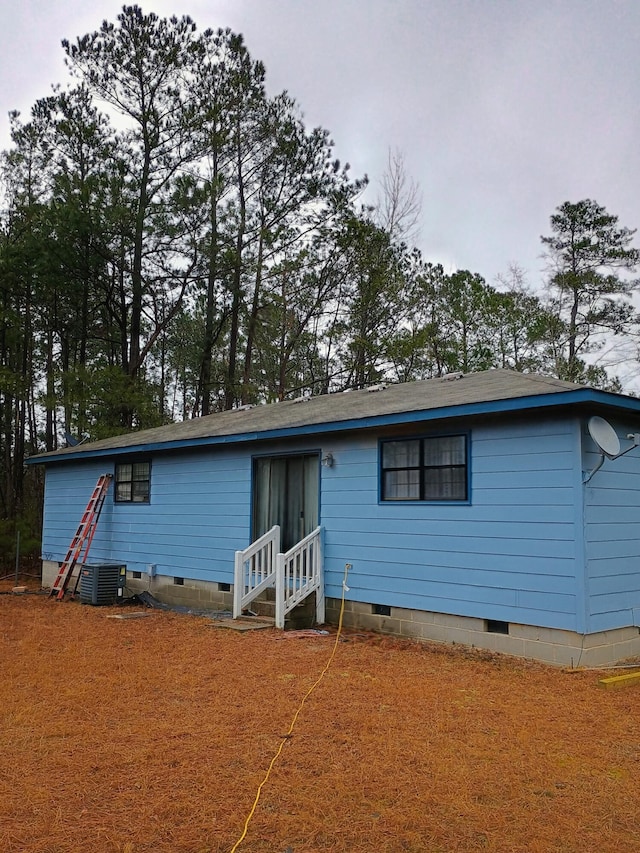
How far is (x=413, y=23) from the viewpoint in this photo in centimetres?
1150

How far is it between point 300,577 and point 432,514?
1.99 m

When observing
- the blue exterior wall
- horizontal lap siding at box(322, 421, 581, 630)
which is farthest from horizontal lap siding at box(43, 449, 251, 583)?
horizontal lap siding at box(322, 421, 581, 630)

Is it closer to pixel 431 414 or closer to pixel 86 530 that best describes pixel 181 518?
pixel 86 530

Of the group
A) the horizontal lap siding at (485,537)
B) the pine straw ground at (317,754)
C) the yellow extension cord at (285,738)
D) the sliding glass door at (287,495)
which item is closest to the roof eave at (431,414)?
the horizontal lap siding at (485,537)

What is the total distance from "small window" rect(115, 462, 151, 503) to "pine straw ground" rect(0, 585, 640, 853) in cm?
536

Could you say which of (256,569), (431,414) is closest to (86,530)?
(256,569)

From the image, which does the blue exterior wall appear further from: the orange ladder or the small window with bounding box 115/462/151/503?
the orange ladder

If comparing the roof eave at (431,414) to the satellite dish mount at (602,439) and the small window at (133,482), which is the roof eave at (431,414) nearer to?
the satellite dish mount at (602,439)

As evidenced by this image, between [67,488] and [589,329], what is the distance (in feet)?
54.0

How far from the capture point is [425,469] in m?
7.72

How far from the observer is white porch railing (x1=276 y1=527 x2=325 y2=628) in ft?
27.2

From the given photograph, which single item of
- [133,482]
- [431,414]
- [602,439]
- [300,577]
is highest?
[431,414]

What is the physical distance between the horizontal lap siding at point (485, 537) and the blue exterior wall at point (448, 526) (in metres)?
0.01

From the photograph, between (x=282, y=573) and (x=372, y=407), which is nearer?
(x=282, y=573)
